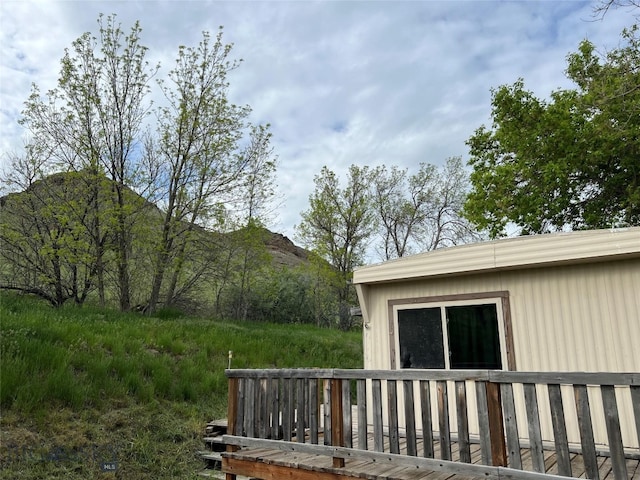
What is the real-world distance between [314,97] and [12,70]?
7.66 meters

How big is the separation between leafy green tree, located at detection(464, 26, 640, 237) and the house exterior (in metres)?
9.93

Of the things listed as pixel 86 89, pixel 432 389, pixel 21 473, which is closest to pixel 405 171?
pixel 86 89

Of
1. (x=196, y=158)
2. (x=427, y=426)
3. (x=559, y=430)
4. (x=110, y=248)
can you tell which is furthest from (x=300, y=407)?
(x=196, y=158)

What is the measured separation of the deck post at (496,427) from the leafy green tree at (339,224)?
698 inches

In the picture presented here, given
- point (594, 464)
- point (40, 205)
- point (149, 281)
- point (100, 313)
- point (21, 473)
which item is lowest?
point (21, 473)

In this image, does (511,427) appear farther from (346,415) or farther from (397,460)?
(346,415)

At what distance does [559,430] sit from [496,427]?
17.1 inches

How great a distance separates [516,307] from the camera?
15.6ft

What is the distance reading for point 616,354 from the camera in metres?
4.23

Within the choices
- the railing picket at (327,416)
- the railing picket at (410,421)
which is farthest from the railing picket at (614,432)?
the railing picket at (327,416)

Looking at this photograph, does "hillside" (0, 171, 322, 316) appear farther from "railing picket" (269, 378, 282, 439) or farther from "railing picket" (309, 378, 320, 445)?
"railing picket" (309, 378, 320, 445)

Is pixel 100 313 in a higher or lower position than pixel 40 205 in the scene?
lower

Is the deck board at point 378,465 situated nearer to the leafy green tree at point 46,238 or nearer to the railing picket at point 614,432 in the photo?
the railing picket at point 614,432

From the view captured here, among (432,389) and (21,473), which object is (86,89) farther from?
(432,389)
